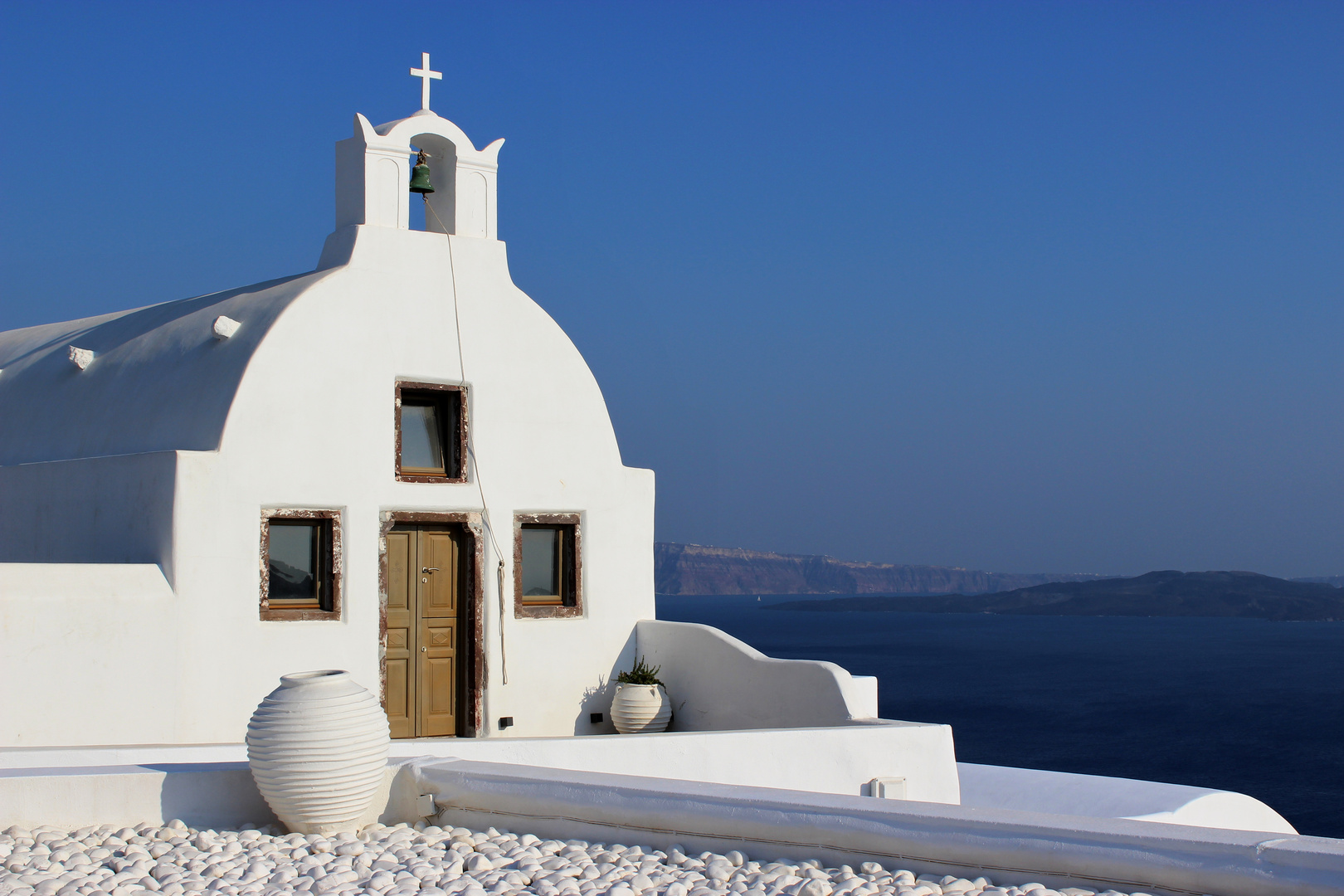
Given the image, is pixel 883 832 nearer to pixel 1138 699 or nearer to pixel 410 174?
pixel 410 174

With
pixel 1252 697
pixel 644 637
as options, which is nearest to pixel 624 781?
pixel 644 637

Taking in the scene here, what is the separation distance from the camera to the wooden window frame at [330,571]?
1019 centimetres

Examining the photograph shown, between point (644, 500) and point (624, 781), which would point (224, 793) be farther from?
point (644, 500)

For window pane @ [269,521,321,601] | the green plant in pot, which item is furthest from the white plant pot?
window pane @ [269,521,321,601]

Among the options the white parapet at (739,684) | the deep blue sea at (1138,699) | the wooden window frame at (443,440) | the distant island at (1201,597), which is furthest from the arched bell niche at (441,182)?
the distant island at (1201,597)

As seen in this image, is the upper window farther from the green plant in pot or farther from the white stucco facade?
the green plant in pot

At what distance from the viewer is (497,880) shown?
5.63 metres

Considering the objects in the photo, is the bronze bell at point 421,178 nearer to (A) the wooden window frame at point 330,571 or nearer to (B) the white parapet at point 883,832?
(A) the wooden window frame at point 330,571

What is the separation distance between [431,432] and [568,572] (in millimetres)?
1779

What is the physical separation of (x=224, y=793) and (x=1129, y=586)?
197706mm

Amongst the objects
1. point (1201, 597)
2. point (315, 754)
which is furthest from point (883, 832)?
point (1201, 597)

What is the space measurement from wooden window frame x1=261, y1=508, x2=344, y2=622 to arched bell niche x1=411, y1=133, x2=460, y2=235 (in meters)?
3.00

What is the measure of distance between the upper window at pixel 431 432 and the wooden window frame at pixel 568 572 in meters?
0.74

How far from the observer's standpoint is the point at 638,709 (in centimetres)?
1153
